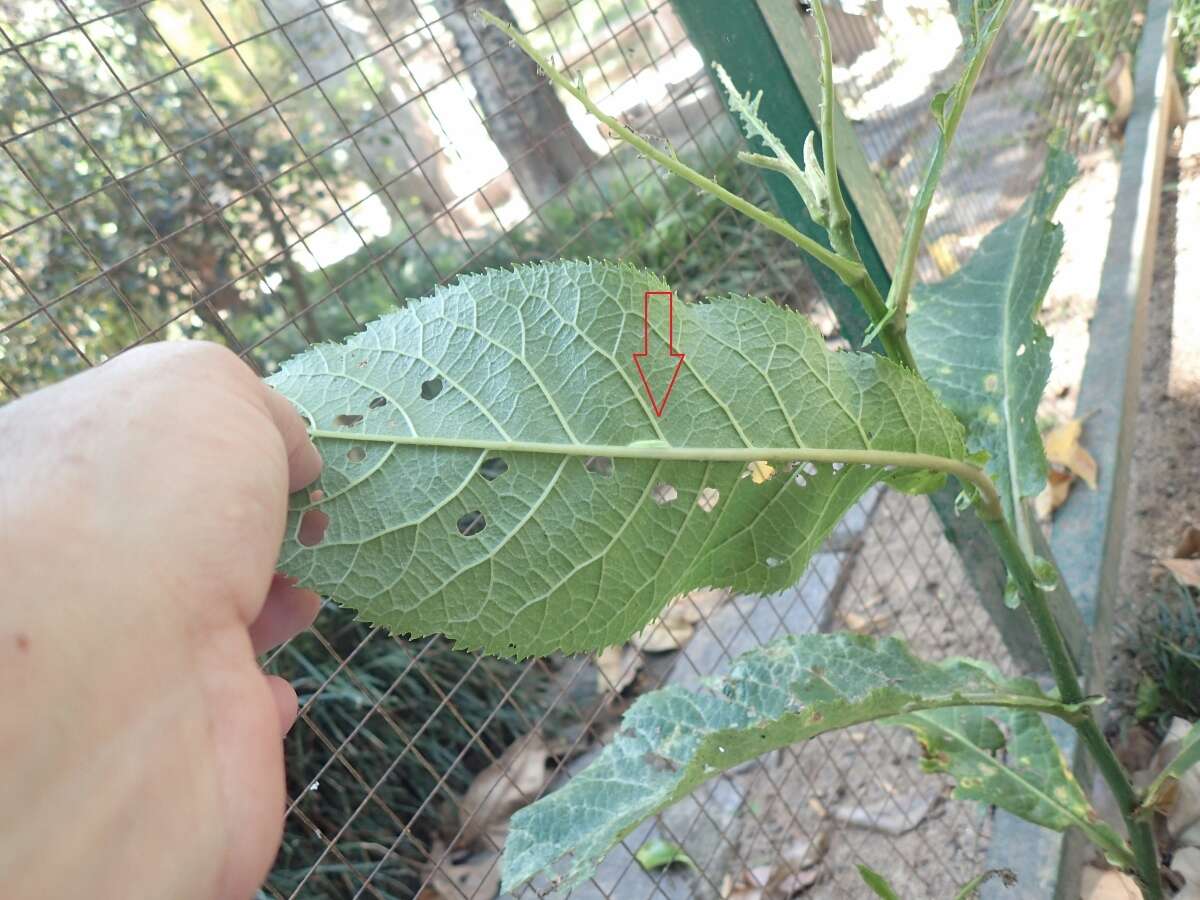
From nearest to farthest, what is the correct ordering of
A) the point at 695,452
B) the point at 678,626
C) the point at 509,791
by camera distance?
the point at 695,452, the point at 509,791, the point at 678,626

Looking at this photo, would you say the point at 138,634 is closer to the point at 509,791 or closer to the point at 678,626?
the point at 509,791

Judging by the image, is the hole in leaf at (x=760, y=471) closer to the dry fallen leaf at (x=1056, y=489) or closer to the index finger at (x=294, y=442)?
the index finger at (x=294, y=442)

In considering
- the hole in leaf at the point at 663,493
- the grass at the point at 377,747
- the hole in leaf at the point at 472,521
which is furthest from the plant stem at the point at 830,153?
the grass at the point at 377,747

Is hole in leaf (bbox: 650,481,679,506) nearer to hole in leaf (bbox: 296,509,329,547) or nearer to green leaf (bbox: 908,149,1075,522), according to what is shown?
hole in leaf (bbox: 296,509,329,547)

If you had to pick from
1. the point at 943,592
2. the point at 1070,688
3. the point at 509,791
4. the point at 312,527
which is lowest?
the point at 943,592

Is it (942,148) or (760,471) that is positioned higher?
(942,148)

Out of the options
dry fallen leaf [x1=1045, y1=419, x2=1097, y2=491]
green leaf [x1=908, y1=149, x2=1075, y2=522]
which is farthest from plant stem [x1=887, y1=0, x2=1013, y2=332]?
dry fallen leaf [x1=1045, y1=419, x2=1097, y2=491]

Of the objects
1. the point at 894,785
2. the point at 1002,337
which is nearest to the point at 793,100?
the point at 1002,337

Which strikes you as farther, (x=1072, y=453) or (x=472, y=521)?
(x=1072, y=453)
